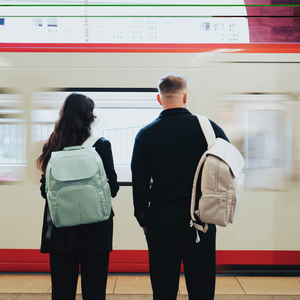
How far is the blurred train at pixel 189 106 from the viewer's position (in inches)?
124

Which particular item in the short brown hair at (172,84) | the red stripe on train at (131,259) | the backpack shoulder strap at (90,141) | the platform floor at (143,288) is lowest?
the platform floor at (143,288)

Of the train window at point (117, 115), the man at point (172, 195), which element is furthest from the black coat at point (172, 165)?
the train window at point (117, 115)

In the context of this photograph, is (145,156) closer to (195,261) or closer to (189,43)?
(195,261)

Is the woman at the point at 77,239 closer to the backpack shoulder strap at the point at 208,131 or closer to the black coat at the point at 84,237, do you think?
the black coat at the point at 84,237

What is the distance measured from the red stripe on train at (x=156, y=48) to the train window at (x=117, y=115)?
0.41 m

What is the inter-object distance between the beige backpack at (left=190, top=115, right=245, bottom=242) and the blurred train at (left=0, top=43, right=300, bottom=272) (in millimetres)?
1576

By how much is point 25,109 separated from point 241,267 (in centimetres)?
255

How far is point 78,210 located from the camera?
1.78 metres

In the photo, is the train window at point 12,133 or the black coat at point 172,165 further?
the train window at point 12,133

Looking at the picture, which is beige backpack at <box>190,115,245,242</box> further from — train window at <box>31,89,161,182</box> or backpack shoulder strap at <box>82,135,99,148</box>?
train window at <box>31,89,161,182</box>

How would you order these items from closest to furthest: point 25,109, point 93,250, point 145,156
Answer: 1. point 145,156
2. point 93,250
3. point 25,109

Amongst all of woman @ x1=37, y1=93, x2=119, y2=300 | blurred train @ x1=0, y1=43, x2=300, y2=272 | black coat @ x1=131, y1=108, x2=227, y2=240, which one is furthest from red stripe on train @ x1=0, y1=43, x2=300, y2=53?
black coat @ x1=131, y1=108, x2=227, y2=240

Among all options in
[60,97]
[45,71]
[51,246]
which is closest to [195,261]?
[51,246]

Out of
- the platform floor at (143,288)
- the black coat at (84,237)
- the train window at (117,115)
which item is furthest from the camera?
the train window at (117,115)
